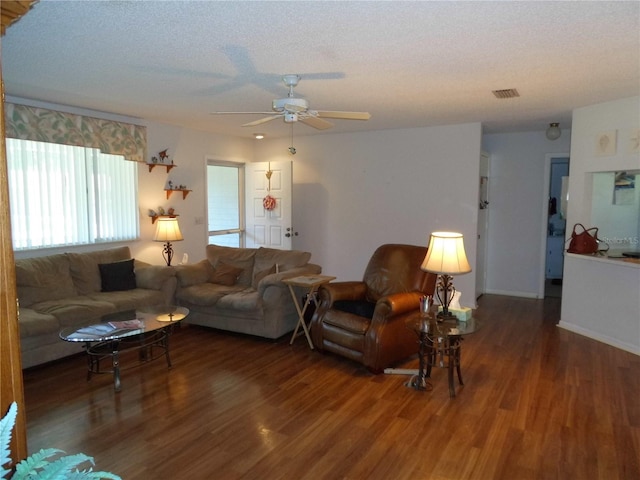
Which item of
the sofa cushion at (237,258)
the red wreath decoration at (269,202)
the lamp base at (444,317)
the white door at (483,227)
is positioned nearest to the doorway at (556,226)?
the white door at (483,227)

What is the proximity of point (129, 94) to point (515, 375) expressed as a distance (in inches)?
168

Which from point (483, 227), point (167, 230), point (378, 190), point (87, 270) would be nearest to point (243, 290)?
point (167, 230)

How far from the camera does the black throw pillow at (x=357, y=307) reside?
3.84 meters

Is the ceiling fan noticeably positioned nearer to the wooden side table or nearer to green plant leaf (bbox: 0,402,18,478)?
the wooden side table

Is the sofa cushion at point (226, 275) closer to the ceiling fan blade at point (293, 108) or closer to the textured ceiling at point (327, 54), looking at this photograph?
the textured ceiling at point (327, 54)

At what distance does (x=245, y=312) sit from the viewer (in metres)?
4.48

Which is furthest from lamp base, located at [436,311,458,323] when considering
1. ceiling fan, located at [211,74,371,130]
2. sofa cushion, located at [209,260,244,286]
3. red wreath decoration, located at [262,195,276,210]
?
red wreath decoration, located at [262,195,276,210]

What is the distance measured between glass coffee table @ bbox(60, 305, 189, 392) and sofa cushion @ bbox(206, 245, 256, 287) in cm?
126

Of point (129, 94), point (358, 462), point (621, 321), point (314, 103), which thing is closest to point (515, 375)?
point (621, 321)

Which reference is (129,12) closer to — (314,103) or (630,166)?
(314,103)

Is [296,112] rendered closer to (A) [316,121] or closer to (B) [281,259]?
(A) [316,121]

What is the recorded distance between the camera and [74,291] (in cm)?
435

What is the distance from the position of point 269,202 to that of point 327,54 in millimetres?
3890

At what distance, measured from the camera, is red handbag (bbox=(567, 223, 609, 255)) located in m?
4.61
